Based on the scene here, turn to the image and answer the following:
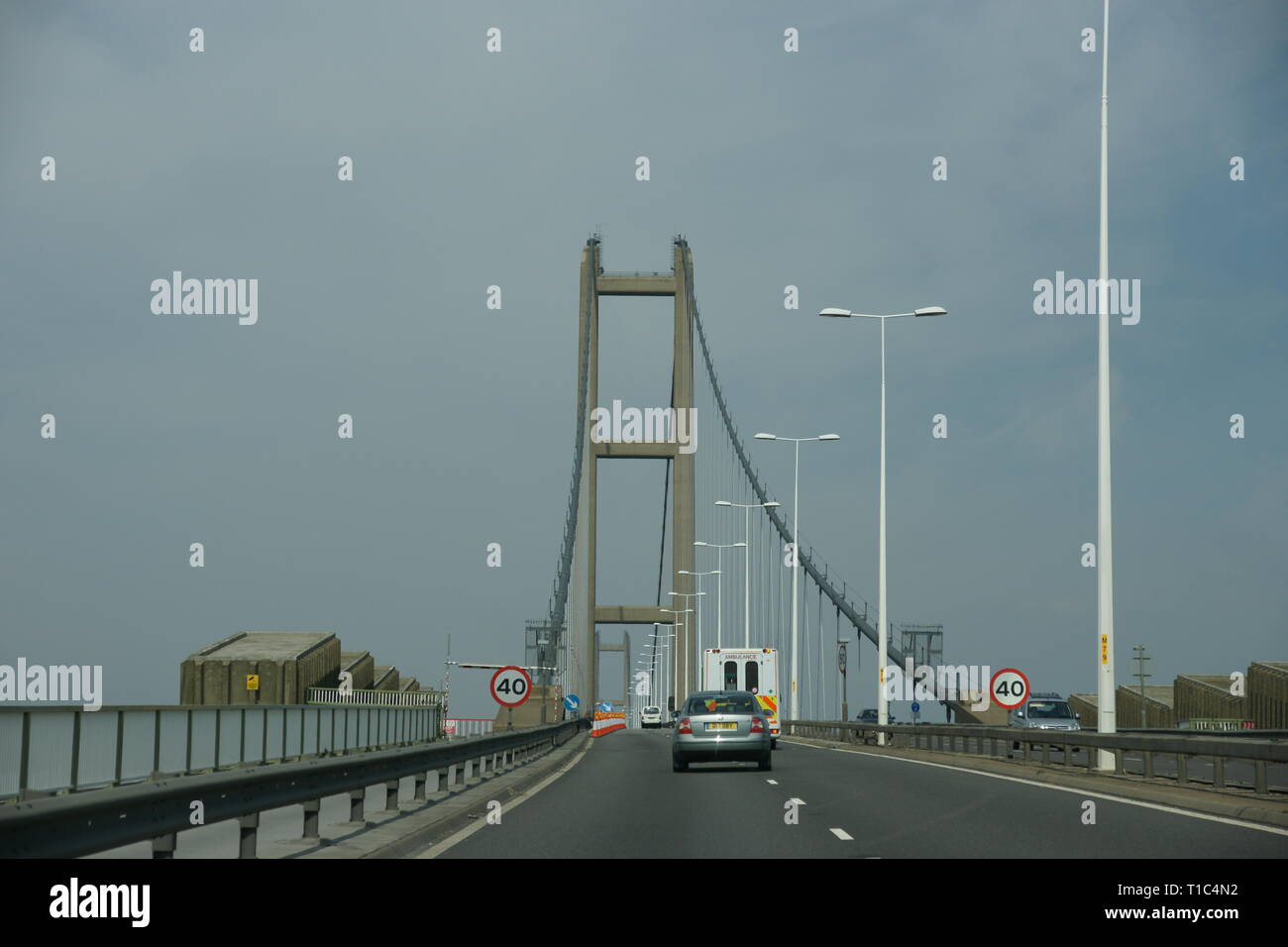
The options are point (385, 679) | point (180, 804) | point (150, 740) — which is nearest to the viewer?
point (180, 804)

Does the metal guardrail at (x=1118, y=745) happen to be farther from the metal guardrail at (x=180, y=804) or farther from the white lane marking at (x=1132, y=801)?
the metal guardrail at (x=180, y=804)

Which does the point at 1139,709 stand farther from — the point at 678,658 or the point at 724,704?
the point at 724,704

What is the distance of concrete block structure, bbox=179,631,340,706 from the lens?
58.3 meters

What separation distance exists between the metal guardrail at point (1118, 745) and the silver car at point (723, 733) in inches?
169

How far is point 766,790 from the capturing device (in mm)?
21984

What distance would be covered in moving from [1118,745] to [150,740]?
41.7ft

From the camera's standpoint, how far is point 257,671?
2313 inches

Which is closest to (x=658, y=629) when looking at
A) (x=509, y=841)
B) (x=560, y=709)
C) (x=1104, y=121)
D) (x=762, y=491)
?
(x=762, y=491)

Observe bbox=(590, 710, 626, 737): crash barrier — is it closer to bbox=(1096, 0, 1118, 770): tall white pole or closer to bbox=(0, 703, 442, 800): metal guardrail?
bbox=(0, 703, 442, 800): metal guardrail

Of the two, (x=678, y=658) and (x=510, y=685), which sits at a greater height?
(x=510, y=685)

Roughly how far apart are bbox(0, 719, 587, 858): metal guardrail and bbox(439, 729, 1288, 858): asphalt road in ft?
3.62

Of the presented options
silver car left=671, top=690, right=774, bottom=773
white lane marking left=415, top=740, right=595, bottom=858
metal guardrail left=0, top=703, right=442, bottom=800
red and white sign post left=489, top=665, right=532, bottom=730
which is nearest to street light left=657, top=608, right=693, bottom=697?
metal guardrail left=0, top=703, right=442, bottom=800

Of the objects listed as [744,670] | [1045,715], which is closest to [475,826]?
[744,670]
